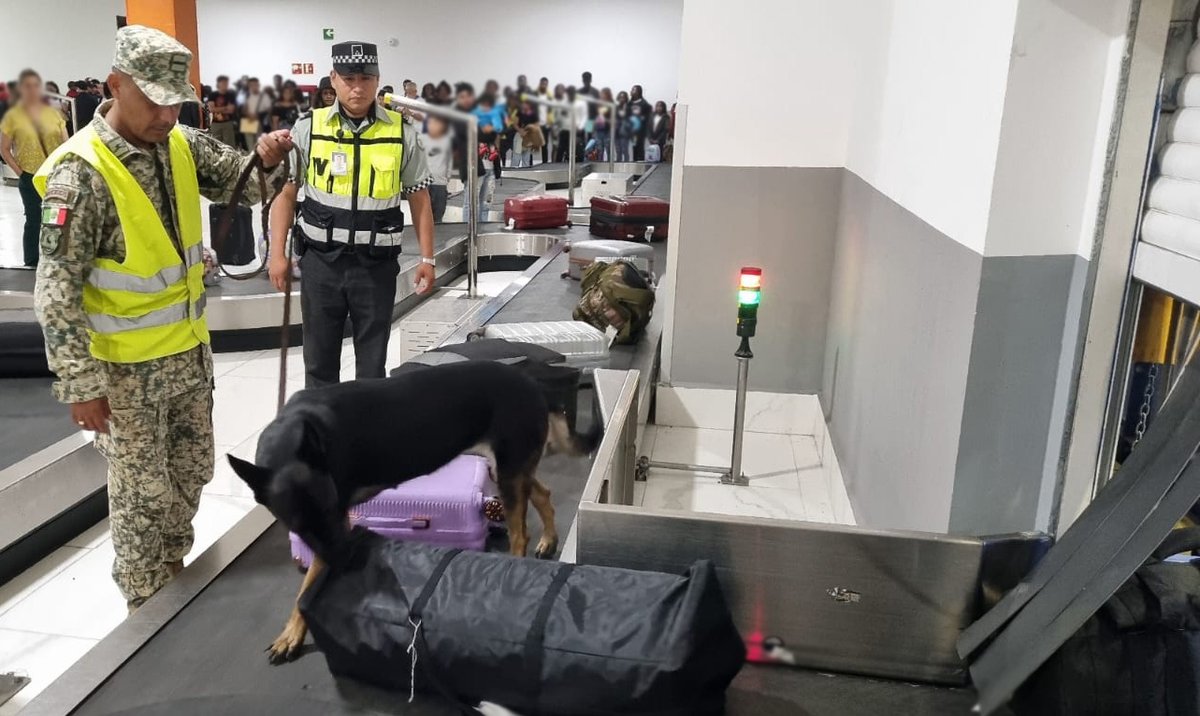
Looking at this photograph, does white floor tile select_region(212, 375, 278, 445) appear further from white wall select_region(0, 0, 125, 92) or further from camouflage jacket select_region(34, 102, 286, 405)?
white wall select_region(0, 0, 125, 92)

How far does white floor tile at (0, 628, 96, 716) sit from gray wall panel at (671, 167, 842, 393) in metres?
2.82

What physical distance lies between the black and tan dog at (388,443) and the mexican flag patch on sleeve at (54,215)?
2.72ft

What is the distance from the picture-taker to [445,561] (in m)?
1.52

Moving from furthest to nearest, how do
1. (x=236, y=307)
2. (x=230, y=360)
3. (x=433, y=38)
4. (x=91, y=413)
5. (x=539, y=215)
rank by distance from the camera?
(x=539, y=215), (x=236, y=307), (x=230, y=360), (x=91, y=413), (x=433, y=38)

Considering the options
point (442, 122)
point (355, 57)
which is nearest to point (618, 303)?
point (355, 57)

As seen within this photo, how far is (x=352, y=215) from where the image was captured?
4.03 feet

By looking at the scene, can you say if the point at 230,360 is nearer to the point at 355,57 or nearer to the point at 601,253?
the point at 601,253

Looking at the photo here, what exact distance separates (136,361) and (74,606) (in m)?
1.09

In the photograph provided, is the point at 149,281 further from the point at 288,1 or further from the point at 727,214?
the point at 727,214

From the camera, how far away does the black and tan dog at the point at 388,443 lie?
3.60 ft

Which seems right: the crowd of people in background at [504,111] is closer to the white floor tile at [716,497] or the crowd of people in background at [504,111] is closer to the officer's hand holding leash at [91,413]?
the officer's hand holding leash at [91,413]

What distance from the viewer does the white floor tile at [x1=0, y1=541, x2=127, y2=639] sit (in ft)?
8.06

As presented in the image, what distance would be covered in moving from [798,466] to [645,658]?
113 inches

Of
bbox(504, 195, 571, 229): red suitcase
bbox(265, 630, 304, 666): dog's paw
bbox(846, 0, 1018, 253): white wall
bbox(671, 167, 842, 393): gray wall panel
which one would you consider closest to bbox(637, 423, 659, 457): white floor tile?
bbox(671, 167, 842, 393): gray wall panel
